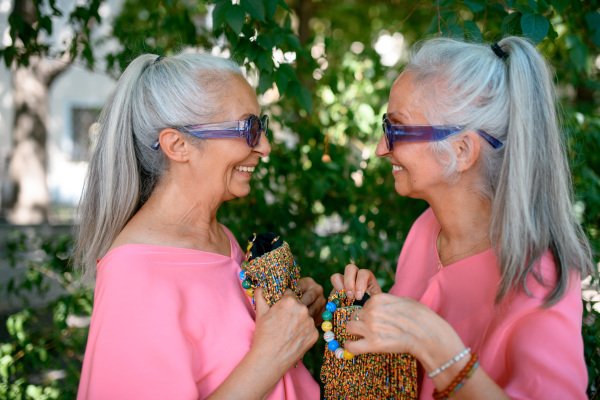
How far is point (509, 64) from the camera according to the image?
1.87m

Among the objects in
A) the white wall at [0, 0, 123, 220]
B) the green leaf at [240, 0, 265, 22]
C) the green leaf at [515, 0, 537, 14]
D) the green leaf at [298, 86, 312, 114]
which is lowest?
the white wall at [0, 0, 123, 220]

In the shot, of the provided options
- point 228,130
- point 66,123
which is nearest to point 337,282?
point 228,130

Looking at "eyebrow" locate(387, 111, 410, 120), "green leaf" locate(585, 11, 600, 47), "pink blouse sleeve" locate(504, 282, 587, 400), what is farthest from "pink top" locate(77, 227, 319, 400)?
"green leaf" locate(585, 11, 600, 47)

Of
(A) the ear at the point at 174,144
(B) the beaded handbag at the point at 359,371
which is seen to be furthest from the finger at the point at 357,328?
(A) the ear at the point at 174,144

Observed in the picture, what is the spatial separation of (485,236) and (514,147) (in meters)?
0.40

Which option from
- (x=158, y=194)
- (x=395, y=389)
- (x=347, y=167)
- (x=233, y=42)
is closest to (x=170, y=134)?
(x=158, y=194)

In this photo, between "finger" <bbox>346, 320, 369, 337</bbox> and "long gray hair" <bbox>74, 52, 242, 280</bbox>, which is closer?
"finger" <bbox>346, 320, 369, 337</bbox>

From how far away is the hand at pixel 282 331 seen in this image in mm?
1777

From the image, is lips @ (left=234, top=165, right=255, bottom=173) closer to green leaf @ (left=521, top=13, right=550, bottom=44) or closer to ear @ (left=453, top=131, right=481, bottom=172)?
ear @ (left=453, top=131, right=481, bottom=172)

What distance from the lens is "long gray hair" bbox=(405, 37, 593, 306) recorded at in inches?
66.7

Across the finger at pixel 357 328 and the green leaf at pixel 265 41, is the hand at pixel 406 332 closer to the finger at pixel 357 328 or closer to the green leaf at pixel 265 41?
the finger at pixel 357 328

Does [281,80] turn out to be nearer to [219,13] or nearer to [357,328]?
[219,13]

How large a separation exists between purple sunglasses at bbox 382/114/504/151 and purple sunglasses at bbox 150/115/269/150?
59cm

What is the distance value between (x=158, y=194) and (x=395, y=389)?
4.19 feet
